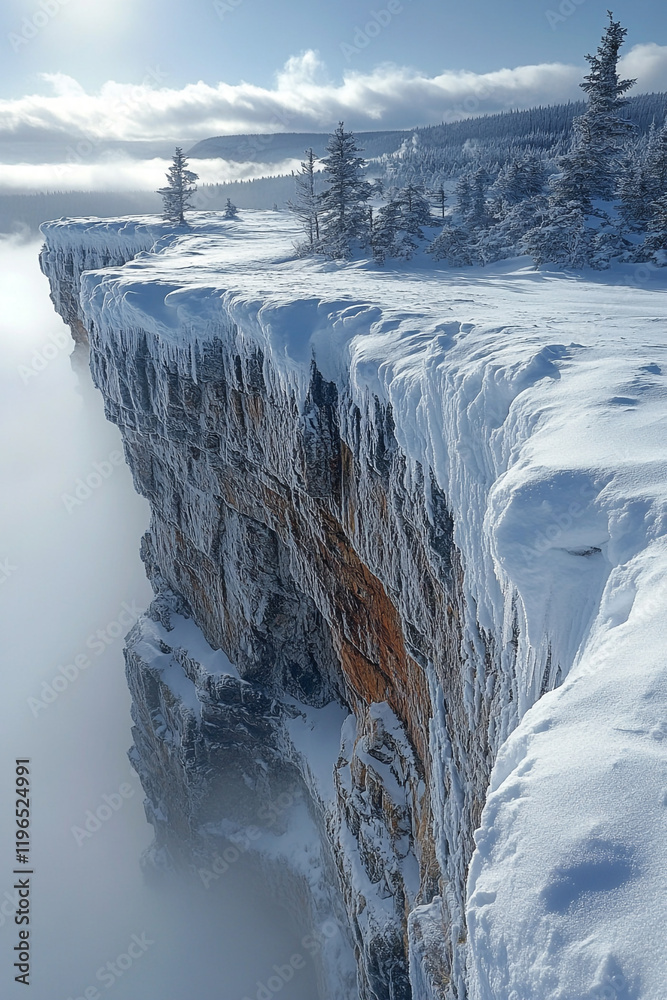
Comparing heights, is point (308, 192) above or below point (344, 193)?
above

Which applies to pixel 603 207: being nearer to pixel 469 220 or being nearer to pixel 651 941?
pixel 469 220

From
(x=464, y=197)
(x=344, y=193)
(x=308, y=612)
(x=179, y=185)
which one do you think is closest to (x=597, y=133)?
(x=344, y=193)

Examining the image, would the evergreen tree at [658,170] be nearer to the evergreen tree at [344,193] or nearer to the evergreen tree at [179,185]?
the evergreen tree at [344,193]

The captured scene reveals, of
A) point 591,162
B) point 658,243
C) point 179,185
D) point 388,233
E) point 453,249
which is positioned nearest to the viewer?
point 658,243

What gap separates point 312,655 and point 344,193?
1948 centimetres

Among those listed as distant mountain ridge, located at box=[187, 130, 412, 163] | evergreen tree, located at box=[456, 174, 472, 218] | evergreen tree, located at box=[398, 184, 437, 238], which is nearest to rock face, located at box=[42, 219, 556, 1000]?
evergreen tree, located at box=[398, 184, 437, 238]

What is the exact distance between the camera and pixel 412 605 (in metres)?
8.45

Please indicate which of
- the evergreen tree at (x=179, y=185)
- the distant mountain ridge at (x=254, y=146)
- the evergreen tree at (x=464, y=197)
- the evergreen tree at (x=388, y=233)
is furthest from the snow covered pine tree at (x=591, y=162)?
the distant mountain ridge at (x=254, y=146)

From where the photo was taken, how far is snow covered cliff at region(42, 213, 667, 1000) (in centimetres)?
213

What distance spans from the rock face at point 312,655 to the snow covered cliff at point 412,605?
0.24 feet

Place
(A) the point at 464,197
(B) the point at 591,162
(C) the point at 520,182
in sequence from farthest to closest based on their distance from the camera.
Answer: (A) the point at 464,197 < (C) the point at 520,182 < (B) the point at 591,162

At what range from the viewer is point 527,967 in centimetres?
187

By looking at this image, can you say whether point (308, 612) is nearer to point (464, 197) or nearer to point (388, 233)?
point (388, 233)

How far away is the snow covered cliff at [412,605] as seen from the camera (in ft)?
6.98
